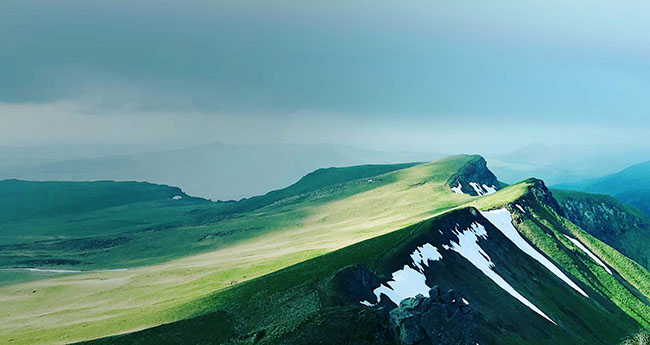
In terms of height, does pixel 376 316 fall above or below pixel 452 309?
above

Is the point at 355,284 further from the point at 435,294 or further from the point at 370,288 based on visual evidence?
the point at 435,294

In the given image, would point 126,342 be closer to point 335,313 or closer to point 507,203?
point 335,313

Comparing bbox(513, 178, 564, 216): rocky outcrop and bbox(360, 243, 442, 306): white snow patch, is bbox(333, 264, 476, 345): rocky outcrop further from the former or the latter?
bbox(513, 178, 564, 216): rocky outcrop

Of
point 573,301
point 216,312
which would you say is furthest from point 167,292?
point 573,301

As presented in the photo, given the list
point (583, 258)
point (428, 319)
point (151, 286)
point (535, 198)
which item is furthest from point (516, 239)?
point (151, 286)

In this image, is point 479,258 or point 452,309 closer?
point 452,309
